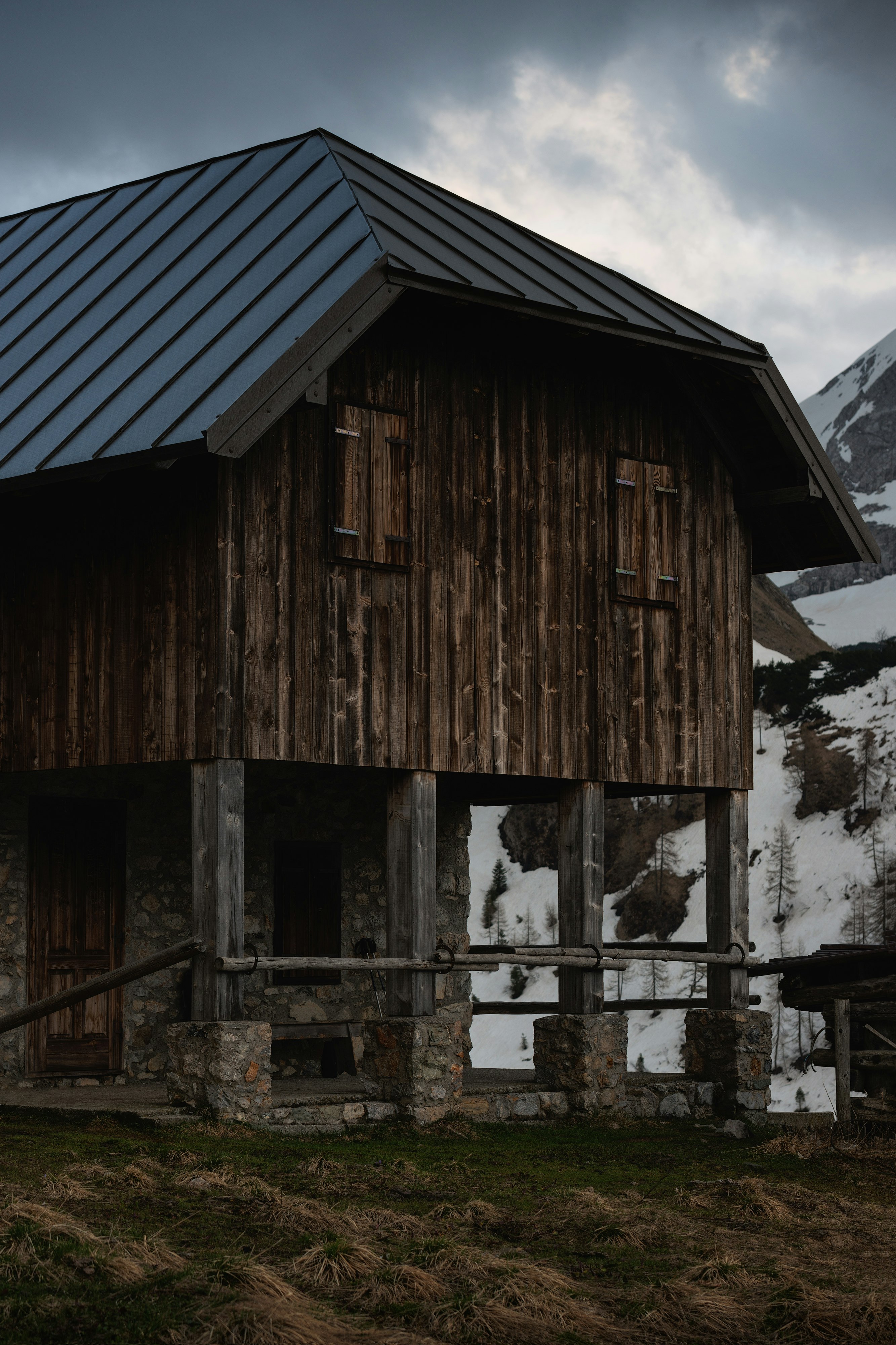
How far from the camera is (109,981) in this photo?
438 inches

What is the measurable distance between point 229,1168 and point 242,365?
17.8 feet

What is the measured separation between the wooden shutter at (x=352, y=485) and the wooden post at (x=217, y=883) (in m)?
1.90

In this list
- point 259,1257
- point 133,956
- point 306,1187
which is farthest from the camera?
point 133,956

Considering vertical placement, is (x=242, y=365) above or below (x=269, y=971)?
above

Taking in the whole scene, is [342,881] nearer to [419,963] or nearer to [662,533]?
[419,963]

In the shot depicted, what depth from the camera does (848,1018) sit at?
13328mm

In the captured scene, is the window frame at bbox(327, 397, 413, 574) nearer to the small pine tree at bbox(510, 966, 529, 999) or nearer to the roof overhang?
the roof overhang

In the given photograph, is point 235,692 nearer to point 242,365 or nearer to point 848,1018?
point 242,365

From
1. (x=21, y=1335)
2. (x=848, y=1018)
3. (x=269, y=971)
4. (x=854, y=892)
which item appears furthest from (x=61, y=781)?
(x=854, y=892)

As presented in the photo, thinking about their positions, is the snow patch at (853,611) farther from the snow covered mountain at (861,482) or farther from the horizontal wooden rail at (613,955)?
the horizontal wooden rail at (613,955)

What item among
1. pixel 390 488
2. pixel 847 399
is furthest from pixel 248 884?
pixel 847 399

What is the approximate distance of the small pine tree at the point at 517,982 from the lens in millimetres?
35594

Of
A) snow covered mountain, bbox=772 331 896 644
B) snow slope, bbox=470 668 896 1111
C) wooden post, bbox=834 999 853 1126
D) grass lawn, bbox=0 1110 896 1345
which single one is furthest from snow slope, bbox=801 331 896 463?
grass lawn, bbox=0 1110 896 1345

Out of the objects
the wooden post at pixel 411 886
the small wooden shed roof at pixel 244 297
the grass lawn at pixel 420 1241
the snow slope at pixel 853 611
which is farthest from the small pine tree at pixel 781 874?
the snow slope at pixel 853 611
